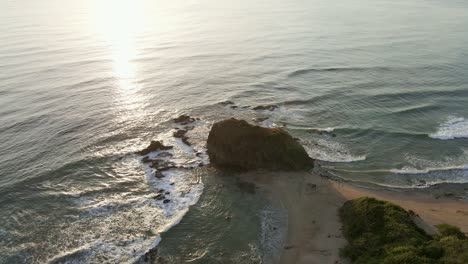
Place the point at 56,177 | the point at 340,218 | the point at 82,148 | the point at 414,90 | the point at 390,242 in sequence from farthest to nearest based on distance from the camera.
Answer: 1. the point at 414,90
2. the point at 82,148
3. the point at 56,177
4. the point at 340,218
5. the point at 390,242

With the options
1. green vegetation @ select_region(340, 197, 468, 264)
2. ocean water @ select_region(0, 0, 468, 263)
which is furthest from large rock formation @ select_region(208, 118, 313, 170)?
green vegetation @ select_region(340, 197, 468, 264)

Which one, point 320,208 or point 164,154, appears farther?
point 164,154

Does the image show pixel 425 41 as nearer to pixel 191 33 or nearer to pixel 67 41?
pixel 191 33

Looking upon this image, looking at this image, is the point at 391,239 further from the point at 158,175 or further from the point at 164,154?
the point at 164,154

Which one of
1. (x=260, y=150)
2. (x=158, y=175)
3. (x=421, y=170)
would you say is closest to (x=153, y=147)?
(x=158, y=175)

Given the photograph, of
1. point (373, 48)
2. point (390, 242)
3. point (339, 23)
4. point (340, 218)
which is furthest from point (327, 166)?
point (339, 23)
